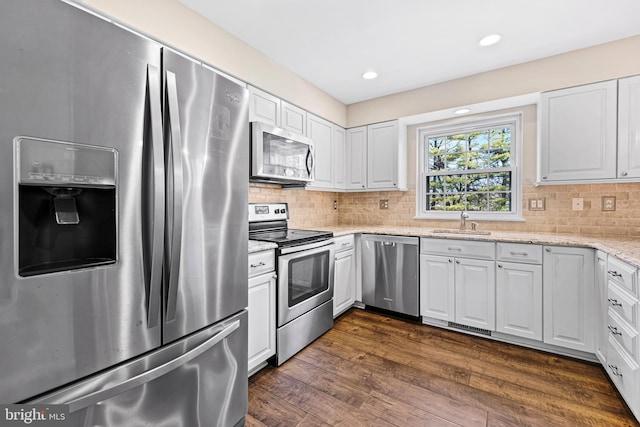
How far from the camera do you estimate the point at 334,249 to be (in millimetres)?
2803

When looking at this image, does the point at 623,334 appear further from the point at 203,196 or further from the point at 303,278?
the point at 203,196

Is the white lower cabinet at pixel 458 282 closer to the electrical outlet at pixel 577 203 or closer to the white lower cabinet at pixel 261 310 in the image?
the electrical outlet at pixel 577 203

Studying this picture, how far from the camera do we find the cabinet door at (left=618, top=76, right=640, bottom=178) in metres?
2.27

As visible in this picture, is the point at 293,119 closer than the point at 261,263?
No

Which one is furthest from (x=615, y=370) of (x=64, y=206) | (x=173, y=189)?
(x=64, y=206)

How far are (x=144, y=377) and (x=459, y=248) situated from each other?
253 cm

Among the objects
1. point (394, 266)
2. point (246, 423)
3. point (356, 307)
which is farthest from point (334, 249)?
point (246, 423)

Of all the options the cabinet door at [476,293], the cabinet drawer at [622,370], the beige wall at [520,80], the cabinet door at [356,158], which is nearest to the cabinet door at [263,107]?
the cabinet door at [356,158]

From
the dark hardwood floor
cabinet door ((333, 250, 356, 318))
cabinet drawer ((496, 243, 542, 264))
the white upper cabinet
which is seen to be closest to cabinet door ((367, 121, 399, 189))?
the white upper cabinet

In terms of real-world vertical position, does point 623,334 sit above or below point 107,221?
below

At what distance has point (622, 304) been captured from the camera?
1.71m

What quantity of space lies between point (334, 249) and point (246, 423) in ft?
5.05

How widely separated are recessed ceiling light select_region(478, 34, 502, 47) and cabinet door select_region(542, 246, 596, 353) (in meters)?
1.71

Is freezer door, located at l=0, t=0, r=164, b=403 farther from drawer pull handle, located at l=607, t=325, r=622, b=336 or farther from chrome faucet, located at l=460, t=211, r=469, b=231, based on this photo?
chrome faucet, located at l=460, t=211, r=469, b=231
